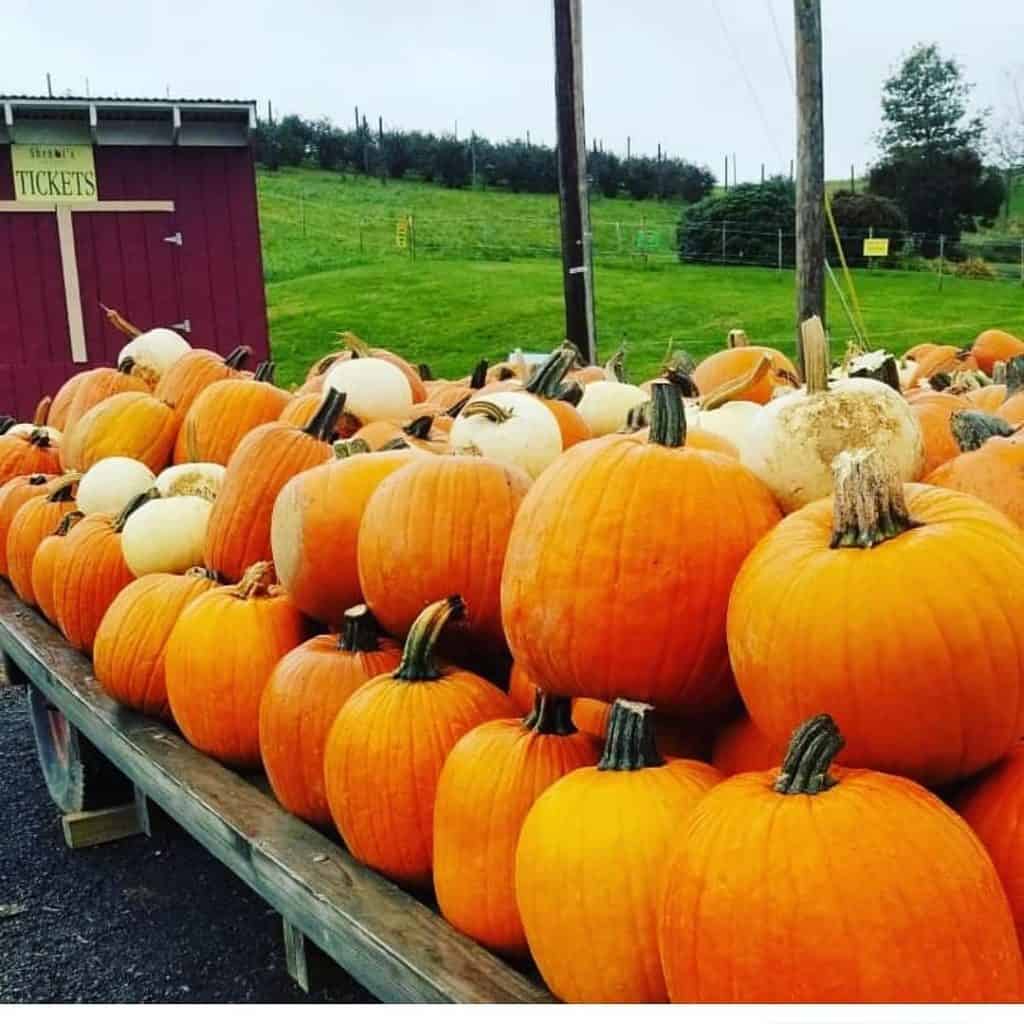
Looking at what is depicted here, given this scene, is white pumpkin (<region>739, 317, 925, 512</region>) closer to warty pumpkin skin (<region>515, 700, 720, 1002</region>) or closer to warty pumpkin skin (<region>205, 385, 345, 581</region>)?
warty pumpkin skin (<region>515, 700, 720, 1002</region>)

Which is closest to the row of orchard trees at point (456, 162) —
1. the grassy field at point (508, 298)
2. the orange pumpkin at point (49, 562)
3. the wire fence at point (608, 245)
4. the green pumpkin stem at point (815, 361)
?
the grassy field at point (508, 298)

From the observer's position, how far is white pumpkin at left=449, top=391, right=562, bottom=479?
255cm

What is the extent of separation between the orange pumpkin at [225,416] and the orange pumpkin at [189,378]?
28 cm

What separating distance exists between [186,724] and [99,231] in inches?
326

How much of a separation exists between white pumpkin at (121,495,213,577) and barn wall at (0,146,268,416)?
7.22 meters

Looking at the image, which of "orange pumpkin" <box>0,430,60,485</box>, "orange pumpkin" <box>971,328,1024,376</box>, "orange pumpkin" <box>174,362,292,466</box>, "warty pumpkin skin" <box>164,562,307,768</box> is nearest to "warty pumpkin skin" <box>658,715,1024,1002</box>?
"warty pumpkin skin" <box>164,562,307,768</box>

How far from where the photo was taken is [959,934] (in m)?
1.17

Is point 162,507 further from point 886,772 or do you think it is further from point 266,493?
point 886,772

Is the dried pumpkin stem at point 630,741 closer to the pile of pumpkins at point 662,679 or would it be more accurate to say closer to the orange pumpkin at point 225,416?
the pile of pumpkins at point 662,679

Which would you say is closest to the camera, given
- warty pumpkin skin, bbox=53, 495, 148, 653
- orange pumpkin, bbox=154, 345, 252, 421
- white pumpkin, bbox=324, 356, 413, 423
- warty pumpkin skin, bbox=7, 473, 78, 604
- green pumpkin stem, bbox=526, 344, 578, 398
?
green pumpkin stem, bbox=526, 344, 578, 398

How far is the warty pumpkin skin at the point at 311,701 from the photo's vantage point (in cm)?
204

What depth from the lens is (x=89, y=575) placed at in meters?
3.18

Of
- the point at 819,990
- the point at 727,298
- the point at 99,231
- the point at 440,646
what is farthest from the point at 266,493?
the point at 727,298

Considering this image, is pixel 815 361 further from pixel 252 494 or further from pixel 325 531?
pixel 252 494
